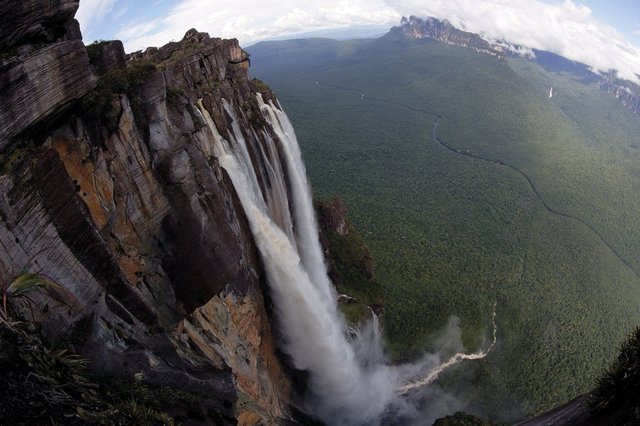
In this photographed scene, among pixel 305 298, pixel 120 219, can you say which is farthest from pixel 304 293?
pixel 120 219

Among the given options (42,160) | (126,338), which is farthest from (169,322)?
(42,160)

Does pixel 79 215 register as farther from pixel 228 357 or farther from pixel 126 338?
pixel 228 357

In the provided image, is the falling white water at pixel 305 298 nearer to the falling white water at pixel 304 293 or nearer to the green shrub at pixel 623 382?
the falling white water at pixel 304 293

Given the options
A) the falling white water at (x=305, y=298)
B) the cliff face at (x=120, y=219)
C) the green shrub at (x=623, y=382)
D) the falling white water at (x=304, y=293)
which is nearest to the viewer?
the cliff face at (x=120, y=219)

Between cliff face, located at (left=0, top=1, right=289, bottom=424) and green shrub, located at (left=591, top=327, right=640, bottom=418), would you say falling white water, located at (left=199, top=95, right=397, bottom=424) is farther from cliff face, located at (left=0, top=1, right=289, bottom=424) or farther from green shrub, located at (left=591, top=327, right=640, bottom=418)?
green shrub, located at (left=591, top=327, right=640, bottom=418)

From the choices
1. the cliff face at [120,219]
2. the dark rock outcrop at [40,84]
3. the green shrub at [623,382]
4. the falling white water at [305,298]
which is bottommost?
the falling white water at [305,298]

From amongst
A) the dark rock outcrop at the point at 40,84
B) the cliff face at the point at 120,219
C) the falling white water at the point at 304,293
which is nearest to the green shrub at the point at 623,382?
the cliff face at the point at 120,219
